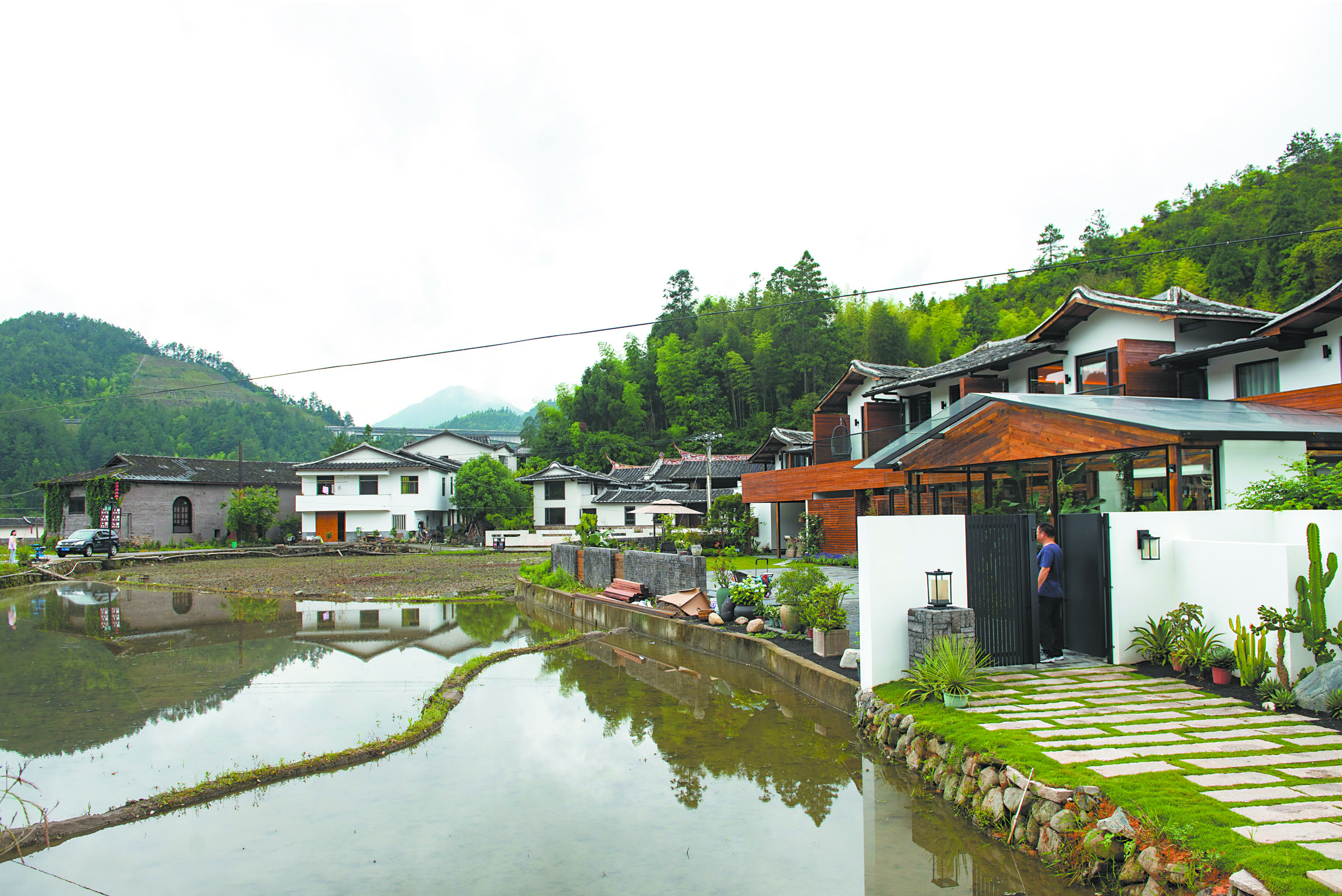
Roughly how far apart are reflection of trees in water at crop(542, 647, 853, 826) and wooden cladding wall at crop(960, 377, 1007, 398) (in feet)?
43.1

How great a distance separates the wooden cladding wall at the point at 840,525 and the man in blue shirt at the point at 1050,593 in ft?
53.4

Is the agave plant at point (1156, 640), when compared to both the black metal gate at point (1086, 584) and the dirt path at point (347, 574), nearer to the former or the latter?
the black metal gate at point (1086, 584)

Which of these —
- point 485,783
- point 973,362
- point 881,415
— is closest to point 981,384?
point 973,362

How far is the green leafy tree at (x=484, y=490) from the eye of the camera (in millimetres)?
42094

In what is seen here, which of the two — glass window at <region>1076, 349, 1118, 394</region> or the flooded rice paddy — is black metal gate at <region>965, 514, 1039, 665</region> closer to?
the flooded rice paddy

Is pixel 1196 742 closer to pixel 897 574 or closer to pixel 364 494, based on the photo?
pixel 897 574

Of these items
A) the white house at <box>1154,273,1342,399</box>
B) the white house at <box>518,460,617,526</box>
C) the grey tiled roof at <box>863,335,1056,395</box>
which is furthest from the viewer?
the white house at <box>518,460,617,526</box>

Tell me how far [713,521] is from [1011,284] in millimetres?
27504

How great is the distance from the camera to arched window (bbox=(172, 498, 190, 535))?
40.2m

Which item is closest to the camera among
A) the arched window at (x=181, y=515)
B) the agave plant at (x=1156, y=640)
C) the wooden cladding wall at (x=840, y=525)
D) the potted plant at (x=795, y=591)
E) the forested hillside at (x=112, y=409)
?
the agave plant at (x=1156, y=640)

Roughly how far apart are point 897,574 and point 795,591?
13.0 feet

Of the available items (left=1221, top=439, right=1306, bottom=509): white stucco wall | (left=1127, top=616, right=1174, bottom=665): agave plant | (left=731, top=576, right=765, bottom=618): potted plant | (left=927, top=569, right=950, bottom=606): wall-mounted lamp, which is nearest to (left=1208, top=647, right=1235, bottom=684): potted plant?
(left=1127, top=616, right=1174, bottom=665): agave plant

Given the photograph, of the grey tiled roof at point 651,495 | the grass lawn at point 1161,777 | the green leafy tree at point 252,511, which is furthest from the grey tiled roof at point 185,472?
the grass lawn at point 1161,777

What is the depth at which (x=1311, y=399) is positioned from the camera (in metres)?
12.4
